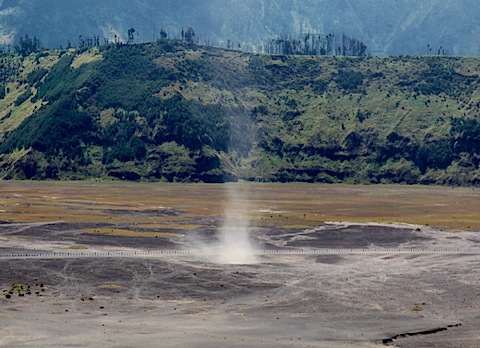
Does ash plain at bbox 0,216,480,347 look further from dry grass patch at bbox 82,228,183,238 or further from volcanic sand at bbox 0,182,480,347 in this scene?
dry grass patch at bbox 82,228,183,238

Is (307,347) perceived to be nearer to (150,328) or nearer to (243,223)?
(150,328)

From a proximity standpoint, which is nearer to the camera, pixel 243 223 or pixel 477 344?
pixel 477 344

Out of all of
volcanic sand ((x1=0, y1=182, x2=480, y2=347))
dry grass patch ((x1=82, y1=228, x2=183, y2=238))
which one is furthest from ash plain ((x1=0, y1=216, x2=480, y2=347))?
dry grass patch ((x1=82, y1=228, x2=183, y2=238))

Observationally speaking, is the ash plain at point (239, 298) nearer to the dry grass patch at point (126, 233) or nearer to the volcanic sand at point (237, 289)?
the volcanic sand at point (237, 289)

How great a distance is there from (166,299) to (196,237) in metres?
52.0

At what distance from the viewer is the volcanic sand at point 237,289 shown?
67.2 meters

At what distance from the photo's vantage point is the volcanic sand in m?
67.2

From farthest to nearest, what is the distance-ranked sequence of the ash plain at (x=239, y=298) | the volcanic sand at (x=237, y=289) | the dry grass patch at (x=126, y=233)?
the dry grass patch at (x=126, y=233)
the volcanic sand at (x=237, y=289)
the ash plain at (x=239, y=298)

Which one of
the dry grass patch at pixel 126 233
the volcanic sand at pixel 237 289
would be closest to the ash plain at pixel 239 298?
the volcanic sand at pixel 237 289

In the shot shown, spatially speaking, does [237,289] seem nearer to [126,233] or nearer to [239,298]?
[239,298]

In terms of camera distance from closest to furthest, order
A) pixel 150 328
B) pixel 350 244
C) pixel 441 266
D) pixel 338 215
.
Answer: pixel 150 328, pixel 441 266, pixel 350 244, pixel 338 215

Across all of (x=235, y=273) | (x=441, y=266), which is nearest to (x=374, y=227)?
(x=441, y=266)

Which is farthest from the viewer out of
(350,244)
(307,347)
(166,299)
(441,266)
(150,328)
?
(350,244)

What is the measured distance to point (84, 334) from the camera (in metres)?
66.1
